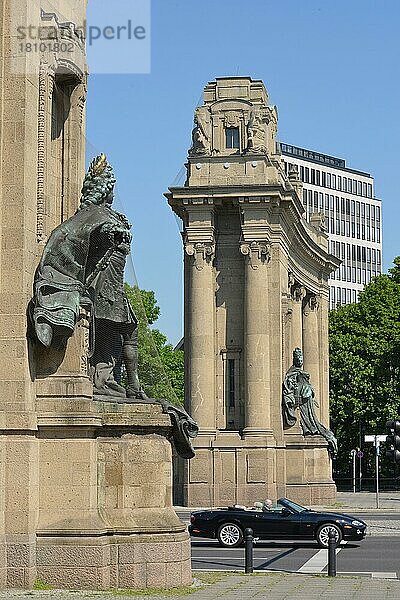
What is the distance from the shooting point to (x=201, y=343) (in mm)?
47156

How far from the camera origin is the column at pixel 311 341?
60.6m

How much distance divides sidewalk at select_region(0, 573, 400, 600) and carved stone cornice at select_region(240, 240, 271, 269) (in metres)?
26.6

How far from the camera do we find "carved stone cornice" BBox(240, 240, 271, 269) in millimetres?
47188

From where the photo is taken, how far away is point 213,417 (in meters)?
47.2

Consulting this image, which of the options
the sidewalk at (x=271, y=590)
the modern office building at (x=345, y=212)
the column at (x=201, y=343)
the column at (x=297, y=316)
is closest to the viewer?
the sidewalk at (x=271, y=590)

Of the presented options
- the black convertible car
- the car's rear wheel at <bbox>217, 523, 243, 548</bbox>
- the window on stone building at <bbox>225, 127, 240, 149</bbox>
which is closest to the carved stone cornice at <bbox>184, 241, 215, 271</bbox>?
the window on stone building at <bbox>225, 127, 240, 149</bbox>

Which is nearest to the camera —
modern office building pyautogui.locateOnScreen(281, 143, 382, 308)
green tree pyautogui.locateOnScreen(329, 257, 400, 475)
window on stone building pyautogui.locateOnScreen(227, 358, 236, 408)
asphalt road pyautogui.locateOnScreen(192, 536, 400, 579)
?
asphalt road pyautogui.locateOnScreen(192, 536, 400, 579)

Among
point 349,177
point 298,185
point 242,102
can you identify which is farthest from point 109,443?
point 349,177

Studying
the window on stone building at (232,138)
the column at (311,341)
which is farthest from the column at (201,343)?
the column at (311,341)

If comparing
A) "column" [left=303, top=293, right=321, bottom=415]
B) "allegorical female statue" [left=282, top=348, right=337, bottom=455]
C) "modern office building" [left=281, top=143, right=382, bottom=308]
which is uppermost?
"modern office building" [left=281, top=143, right=382, bottom=308]

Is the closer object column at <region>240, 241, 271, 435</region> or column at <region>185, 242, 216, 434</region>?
column at <region>240, 241, 271, 435</region>

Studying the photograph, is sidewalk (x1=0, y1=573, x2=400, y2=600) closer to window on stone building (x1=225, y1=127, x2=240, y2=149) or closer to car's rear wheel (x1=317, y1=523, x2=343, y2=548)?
car's rear wheel (x1=317, y1=523, x2=343, y2=548)

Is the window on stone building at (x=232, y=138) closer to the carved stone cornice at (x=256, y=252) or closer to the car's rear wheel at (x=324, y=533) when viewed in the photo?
the carved stone cornice at (x=256, y=252)

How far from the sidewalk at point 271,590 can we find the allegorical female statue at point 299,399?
27.1 m
